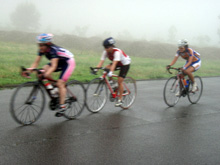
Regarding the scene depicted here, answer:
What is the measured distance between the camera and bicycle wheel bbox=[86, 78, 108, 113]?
23.0ft

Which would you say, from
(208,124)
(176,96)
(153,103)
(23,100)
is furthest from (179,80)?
(23,100)

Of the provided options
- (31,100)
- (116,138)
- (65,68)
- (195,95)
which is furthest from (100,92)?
(195,95)

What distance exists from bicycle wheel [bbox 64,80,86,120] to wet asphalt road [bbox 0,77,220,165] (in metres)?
0.20

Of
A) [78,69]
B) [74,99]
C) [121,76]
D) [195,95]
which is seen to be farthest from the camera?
[78,69]

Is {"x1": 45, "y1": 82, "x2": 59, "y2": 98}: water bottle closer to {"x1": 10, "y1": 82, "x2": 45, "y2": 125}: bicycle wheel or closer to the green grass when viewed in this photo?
{"x1": 10, "y1": 82, "x2": 45, "y2": 125}: bicycle wheel

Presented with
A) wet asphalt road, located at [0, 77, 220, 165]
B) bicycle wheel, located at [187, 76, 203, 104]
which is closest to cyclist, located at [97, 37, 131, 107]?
wet asphalt road, located at [0, 77, 220, 165]

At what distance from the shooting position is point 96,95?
718 cm

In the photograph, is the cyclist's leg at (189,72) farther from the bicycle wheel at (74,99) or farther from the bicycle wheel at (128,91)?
the bicycle wheel at (74,99)

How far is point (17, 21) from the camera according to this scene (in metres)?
91.2

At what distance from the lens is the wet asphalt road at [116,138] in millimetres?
4105

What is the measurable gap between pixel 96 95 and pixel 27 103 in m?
2.11

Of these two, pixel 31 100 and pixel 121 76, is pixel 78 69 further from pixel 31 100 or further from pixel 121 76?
pixel 31 100

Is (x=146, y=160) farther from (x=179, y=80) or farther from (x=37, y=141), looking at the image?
(x=179, y=80)

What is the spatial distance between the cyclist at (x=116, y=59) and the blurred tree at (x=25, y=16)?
8904cm
